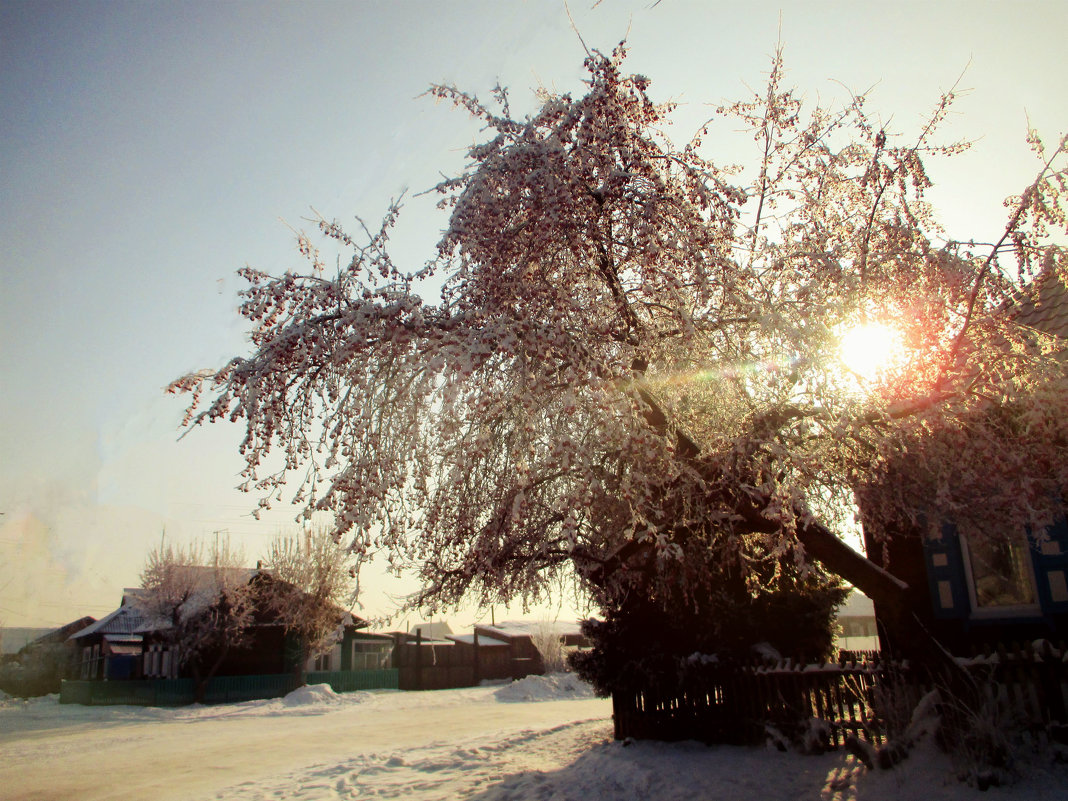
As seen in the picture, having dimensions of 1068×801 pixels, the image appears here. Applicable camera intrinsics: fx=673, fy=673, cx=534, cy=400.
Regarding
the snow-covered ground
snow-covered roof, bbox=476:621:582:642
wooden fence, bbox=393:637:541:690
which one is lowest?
wooden fence, bbox=393:637:541:690

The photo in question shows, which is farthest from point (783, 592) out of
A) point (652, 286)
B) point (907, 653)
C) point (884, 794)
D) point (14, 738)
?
point (14, 738)

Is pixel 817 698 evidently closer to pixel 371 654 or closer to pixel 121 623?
pixel 121 623

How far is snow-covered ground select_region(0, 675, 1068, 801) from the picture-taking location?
6922 mm

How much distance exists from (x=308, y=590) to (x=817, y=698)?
3055 cm

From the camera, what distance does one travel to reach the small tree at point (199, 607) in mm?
31750

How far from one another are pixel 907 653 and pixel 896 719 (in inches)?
28.4

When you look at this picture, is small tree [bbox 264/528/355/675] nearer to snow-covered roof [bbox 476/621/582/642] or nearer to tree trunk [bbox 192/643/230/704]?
tree trunk [bbox 192/643/230/704]

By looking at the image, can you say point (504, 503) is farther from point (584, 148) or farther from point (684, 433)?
point (584, 148)

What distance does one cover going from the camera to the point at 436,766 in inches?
413

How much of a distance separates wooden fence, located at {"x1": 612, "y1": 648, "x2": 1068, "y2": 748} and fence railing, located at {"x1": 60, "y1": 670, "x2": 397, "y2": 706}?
2838 centimetres

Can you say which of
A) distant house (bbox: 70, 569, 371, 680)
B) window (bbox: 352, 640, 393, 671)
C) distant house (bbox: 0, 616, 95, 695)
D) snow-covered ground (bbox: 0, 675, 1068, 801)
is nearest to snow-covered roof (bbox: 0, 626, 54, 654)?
distant house (bbox: 0, 616, 95, 695)

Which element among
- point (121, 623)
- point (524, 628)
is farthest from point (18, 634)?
point (524, 628)

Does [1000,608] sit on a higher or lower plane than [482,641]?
higher

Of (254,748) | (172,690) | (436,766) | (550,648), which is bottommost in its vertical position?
(550,648)
